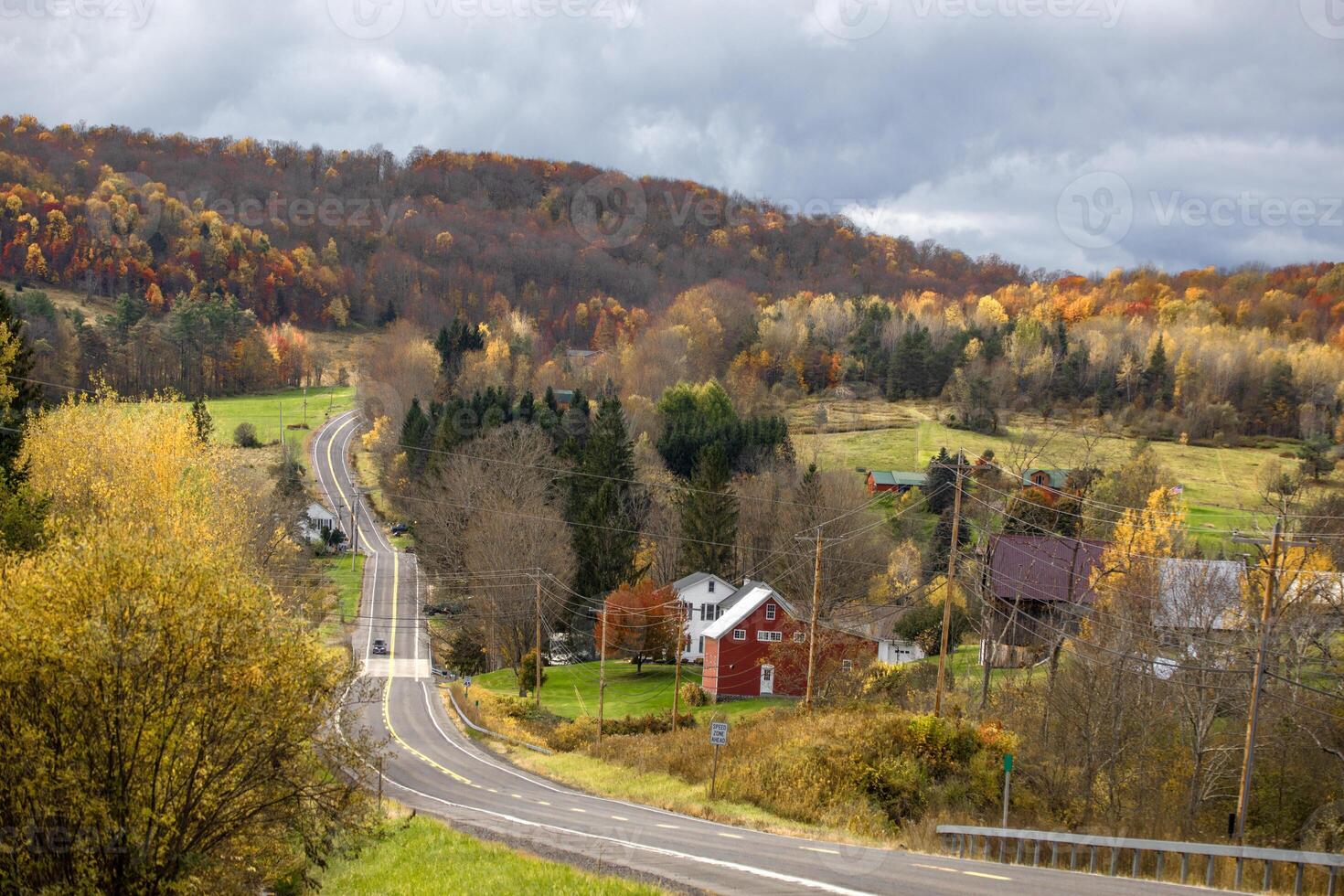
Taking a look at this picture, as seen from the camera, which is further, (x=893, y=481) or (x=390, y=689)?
(x=893, y=481)

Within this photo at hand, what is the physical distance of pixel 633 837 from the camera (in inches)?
906

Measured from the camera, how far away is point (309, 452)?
11206 centimetres

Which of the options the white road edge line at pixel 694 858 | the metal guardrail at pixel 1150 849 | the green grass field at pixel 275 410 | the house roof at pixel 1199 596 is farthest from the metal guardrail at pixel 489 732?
the green grass field at pixel 275 410

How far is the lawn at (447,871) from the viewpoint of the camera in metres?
16.8

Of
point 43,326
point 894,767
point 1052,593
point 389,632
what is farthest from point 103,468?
point 43,326

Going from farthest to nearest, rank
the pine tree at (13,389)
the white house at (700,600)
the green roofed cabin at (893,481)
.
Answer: the green roofed cabin at (893,481) < the white house at (700,600) < the pine tree at (13,389)

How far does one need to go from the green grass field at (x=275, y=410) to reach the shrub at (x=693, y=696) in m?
61.6

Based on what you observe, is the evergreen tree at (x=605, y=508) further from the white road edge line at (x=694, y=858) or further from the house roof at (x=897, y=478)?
the white road edge line at (x=694, y=858)

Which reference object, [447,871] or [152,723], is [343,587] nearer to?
[447,871]

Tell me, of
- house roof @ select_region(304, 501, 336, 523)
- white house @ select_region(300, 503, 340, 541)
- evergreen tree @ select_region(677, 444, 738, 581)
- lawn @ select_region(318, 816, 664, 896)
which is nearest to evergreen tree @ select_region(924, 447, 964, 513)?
evergreen tree @ select_region(677, 444, 738, 581)

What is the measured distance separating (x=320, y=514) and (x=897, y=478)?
49.7 m

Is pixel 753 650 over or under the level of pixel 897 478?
under

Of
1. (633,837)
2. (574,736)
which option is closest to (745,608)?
(574,736)

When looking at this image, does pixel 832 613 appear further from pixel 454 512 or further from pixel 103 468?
pixel 103 468
